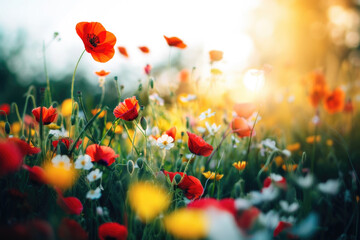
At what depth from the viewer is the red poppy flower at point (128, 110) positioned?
92 cm

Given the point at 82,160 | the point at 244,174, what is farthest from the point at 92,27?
the point at 244,174

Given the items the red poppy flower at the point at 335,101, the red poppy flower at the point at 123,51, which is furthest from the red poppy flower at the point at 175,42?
the red poppy flower at the point at 335,101

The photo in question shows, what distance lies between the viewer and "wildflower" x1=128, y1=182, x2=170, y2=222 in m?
0.70

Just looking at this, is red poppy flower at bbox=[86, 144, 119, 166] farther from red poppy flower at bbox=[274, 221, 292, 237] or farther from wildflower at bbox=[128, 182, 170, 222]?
red poppy flower at bbox=[274, 221, 292, 237]

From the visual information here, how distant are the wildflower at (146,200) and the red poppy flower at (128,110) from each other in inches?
8.6

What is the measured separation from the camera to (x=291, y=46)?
40.9 feet

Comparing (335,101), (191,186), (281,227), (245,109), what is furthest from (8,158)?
(335,101)

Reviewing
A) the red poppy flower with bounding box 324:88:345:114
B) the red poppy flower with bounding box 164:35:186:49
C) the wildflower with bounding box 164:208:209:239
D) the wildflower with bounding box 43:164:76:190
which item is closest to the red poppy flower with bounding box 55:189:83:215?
the wildflower with bounding box 43:164:76:190

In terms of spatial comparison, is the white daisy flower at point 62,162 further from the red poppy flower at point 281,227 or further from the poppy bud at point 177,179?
the red poppy flower at point 281,227

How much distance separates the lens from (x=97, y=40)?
110 centimetres

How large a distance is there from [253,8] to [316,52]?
3.35 meters

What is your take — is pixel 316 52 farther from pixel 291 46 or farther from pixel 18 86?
pixel 18 86

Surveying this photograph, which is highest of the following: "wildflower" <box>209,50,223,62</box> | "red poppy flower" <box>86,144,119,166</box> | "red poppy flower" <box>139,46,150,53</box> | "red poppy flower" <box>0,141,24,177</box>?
"wildflower" <box>209,50,223,62</box>

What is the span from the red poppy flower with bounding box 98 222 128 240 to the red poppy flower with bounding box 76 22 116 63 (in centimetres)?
63
